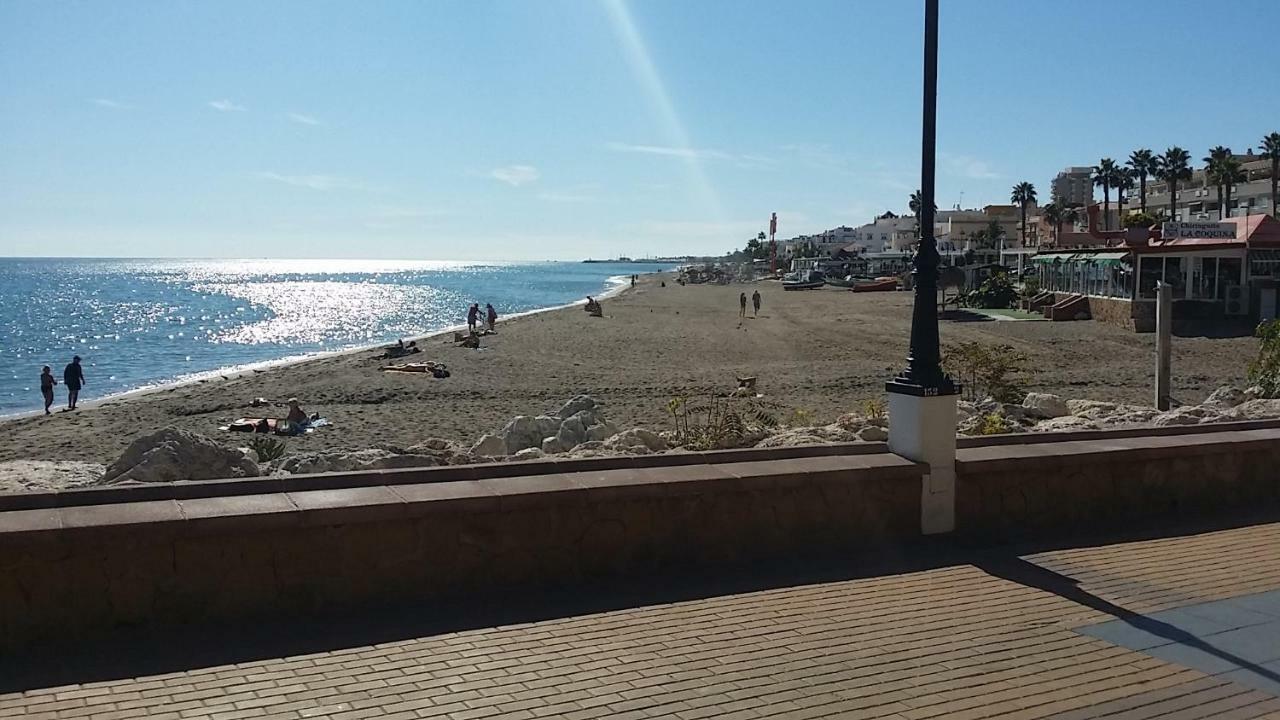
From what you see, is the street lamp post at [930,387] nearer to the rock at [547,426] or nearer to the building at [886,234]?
the rock at [547,426]

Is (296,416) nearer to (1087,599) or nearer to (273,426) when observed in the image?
(273,426)

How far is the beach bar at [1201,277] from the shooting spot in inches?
1291

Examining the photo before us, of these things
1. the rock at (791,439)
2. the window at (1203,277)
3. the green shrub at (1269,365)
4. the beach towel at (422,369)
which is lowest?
the beach towel at (422,369)

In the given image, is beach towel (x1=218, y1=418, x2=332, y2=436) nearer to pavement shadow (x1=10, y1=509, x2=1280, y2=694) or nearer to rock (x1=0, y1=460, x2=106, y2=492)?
rock (x1=0, y1=460, x2=106, y2=492)

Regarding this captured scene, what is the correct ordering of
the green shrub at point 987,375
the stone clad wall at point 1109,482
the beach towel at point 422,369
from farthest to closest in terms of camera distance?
1. the beach towel at point 422,369
2. the green shrub at point 987,375
3. the stone clad wall at point 1109,482

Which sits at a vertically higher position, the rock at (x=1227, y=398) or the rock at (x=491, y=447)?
the rock at (x=1227, y=398)

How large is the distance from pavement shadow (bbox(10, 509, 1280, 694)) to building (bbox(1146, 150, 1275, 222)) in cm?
7198

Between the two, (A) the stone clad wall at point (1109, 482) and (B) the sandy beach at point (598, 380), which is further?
(B) the sandy beach at point (598, 380)

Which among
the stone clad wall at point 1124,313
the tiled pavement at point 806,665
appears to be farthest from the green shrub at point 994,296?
the tiled pavement at point 806,665

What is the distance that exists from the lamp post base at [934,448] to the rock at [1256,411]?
20.2ft

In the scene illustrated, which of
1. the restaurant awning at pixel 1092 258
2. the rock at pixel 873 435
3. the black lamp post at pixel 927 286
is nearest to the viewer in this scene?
the black lamp post at pixel 927 286

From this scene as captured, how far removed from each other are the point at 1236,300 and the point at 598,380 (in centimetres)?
2153

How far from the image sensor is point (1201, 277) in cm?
3447

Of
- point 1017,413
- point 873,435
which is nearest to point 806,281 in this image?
point 1017,413
